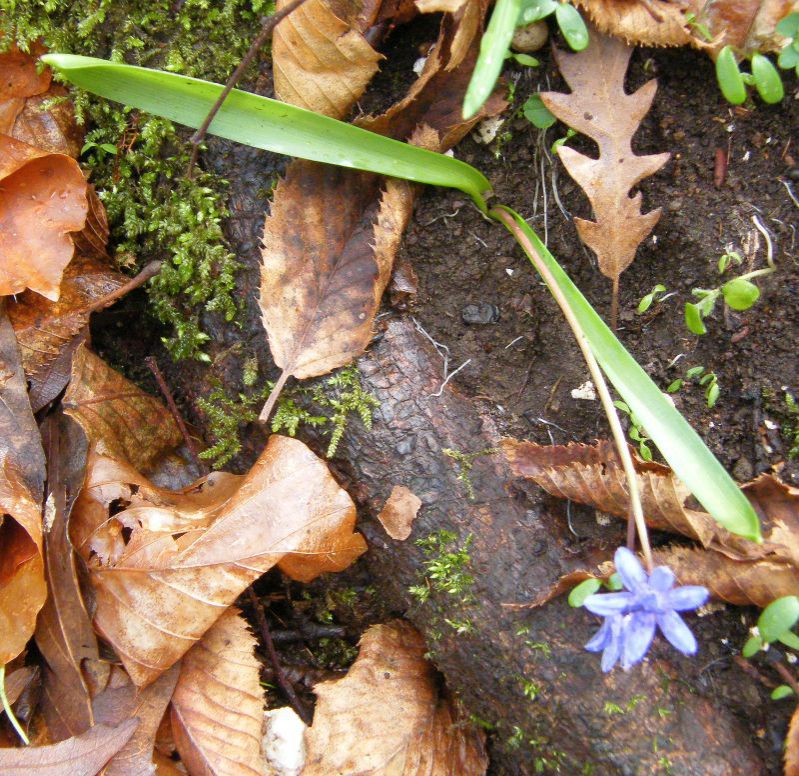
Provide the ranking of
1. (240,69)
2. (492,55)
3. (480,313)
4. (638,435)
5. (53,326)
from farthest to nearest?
(53,326)
(480,313)
(638,435)
(240,69)
(492,55)

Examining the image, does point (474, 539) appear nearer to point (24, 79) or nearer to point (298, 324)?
point (298, 324)

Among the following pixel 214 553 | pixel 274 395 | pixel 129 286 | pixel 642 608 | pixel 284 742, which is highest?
pixel 129 286

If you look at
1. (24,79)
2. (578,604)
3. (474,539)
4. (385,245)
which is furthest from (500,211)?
(24,79)

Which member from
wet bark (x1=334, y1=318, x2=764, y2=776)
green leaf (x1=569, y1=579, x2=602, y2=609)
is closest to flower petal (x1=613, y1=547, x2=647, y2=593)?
green leaf (x1=569, y1=579, x2=602, y2=609)

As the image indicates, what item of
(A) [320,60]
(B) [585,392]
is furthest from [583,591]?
(A) [320,60]

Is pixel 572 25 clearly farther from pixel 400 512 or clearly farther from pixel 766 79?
pixel 400 512

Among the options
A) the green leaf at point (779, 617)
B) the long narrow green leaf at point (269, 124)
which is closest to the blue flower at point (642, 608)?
the green leaf at point (779, 617)
